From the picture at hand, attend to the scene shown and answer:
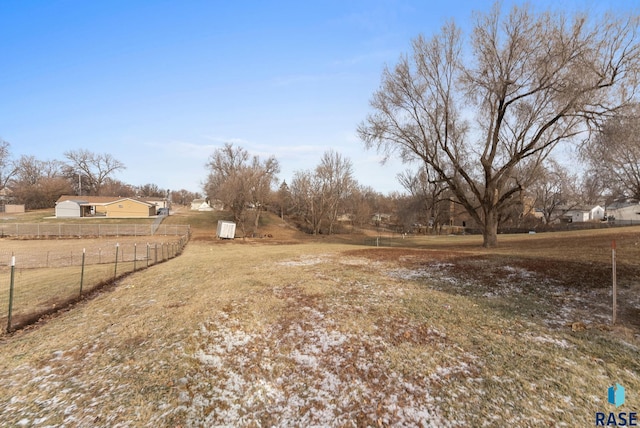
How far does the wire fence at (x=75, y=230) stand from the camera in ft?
113

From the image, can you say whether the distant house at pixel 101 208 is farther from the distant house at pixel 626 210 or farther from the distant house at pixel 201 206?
the distant house at pixel 626 210

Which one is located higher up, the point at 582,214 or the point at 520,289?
the point at 582,214

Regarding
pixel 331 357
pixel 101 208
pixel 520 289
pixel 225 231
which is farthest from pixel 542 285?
pixel 101 208

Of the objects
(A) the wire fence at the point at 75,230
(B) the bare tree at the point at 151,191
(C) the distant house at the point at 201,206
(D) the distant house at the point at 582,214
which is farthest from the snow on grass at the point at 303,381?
(B) the bare tree at the point at 151,191

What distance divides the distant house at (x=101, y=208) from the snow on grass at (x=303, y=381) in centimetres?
6120

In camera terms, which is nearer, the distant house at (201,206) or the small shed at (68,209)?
the small shed at (68,209)

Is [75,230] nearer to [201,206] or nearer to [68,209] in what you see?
[68,209]

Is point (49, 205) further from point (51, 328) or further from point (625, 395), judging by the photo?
point (625, 395)

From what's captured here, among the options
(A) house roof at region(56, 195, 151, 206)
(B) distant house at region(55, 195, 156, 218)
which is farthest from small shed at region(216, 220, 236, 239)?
(A) house roof at region(56, 195, 151, 206)

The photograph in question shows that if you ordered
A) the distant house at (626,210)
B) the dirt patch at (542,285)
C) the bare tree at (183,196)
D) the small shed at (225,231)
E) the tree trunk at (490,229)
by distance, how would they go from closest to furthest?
the dirt patch at (542,285) < the tree trunk at (490,229) < the small shed at (225,231) < the distant house at (626,210) < the bare tree at (183,196)

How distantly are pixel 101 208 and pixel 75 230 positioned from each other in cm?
2661

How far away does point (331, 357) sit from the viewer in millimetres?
4820

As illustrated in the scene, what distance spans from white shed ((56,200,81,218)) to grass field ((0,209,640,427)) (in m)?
62.1

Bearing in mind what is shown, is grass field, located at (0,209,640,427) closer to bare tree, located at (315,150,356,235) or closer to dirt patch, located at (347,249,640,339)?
dirt patch, located at (347,249,640,339)
